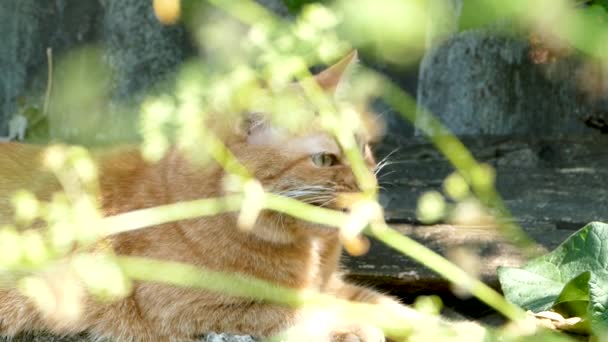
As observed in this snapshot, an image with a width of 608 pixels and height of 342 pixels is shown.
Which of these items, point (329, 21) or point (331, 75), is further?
point (331, 75)

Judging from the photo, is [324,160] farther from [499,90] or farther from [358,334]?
[499,90]

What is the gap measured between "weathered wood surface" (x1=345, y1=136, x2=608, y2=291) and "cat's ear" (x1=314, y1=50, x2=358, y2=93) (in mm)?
458

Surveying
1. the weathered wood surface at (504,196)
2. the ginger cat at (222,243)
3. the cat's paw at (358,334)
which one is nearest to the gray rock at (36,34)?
the weathered wood surface at (504,196)

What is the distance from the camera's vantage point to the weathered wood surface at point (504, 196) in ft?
8.11

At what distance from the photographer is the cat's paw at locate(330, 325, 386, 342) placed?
6.58 ft

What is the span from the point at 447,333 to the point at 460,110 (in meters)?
2.66

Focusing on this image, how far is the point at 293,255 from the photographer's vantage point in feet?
7.34

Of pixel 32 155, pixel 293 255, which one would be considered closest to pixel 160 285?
pixel 293 255

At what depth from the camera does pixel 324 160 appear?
2066mm

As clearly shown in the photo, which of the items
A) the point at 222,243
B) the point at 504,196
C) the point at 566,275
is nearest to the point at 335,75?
the point at 222,243

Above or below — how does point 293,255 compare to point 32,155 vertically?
above

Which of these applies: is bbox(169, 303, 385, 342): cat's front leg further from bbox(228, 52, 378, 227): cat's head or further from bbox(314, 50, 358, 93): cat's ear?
bbox(314, 50, 358, 93): cat's ear

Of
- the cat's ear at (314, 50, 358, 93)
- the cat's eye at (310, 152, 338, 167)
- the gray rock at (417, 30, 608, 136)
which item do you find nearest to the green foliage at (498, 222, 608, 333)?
the cat's eye at (310, 152, 338, 167)

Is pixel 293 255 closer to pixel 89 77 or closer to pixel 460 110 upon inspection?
pixel 460 110
